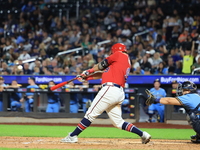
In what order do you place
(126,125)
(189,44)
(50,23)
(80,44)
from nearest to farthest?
(126,125)
(189,44)
(80,44)
(50,23)

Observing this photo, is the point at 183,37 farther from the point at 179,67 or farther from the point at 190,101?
the point at 190,101

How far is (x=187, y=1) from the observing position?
57.9 feet

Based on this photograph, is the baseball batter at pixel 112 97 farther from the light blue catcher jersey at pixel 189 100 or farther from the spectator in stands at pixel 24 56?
the spectator in stands at pixel 24 56

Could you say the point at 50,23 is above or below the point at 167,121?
above

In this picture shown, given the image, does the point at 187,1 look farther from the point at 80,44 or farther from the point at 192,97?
the point at 192,97

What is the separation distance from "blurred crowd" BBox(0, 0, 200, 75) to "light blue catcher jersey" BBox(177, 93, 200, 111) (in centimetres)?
587

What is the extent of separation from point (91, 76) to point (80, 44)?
32.3ft

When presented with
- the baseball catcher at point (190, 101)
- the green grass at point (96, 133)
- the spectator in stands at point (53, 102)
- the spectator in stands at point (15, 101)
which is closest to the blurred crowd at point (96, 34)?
the spectator in stands at point (53, 102)

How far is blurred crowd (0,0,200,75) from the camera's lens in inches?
554

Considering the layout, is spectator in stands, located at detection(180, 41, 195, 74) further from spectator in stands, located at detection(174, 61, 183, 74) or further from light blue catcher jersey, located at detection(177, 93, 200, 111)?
light blue catcher jersey, located at detection(177, 93, 200, 111)

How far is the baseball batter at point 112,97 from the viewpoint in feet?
21.7

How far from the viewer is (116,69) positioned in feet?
22.0

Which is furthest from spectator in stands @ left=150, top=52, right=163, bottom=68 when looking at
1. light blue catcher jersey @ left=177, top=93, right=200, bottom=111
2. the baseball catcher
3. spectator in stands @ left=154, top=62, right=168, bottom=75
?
light blue catcher jersey @ left=177, top=93, right=200, bottom=111

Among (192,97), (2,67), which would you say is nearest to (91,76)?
(192,97)
